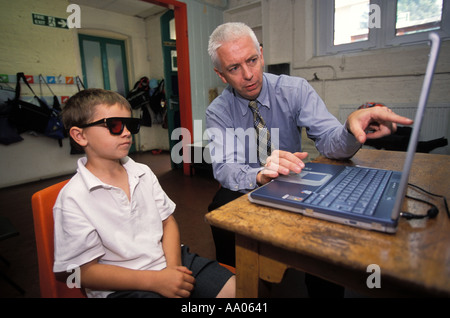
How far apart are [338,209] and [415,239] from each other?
16cm

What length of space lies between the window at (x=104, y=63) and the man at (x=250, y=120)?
571 cm

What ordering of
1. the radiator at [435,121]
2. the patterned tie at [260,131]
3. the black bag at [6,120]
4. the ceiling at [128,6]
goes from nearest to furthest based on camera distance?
the patterned tie at [260,131] → the radiator at [435,121] → the black bag at [6,120] → the ceiling at [128,6]

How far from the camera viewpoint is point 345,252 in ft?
1.71

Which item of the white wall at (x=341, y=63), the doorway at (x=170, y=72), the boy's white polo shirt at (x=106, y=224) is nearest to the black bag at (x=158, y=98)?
the doorway at (x=170, y=72)

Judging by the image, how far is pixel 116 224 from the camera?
37.7 inches

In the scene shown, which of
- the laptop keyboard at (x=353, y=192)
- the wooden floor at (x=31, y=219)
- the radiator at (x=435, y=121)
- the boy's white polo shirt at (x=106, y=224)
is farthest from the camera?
the radiator at (x=435, y=121)

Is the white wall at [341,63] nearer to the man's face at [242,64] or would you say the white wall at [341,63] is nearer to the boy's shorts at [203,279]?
the man's face at [242,64]

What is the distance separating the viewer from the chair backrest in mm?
863

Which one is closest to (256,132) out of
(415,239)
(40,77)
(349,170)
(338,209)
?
(349,170)

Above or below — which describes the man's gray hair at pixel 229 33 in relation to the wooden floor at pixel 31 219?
above

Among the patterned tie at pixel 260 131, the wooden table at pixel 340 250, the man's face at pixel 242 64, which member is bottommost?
the wooden table at pixel 340 250

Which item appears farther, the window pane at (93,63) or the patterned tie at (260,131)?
the window pane at (93,63)

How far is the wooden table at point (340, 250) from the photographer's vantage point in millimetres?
467

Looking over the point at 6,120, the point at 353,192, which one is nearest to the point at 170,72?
the point at 6,120
